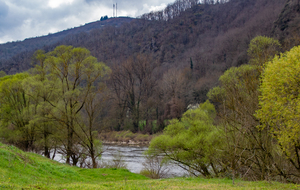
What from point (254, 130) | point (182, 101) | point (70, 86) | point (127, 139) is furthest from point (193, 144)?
point (182, 101)

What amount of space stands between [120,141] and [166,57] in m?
83.4

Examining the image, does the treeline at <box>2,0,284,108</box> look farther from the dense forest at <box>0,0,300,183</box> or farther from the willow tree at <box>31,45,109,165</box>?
the willow tree at <box>31,45,109,165</box>

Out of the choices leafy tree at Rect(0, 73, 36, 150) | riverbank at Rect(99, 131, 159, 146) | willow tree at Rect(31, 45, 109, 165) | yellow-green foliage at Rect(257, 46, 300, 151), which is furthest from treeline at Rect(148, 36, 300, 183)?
riverbank at Rect(99, 131, 159, 146)

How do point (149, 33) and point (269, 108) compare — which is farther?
point (149, 33)

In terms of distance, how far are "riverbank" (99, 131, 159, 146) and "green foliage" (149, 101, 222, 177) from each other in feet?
83.8

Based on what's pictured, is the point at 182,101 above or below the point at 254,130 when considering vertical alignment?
above

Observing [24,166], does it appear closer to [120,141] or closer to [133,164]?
[133,164]

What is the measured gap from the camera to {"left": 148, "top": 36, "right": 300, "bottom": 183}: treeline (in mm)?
13438

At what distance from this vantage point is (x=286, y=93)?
13688 millimetres

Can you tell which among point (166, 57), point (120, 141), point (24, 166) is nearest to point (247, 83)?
point (24, 166)

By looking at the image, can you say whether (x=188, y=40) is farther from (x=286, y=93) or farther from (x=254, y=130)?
(x=286, y=93)

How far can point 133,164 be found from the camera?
32.9 m

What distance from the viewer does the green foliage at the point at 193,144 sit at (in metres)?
24.7

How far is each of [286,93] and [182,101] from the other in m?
50.8
